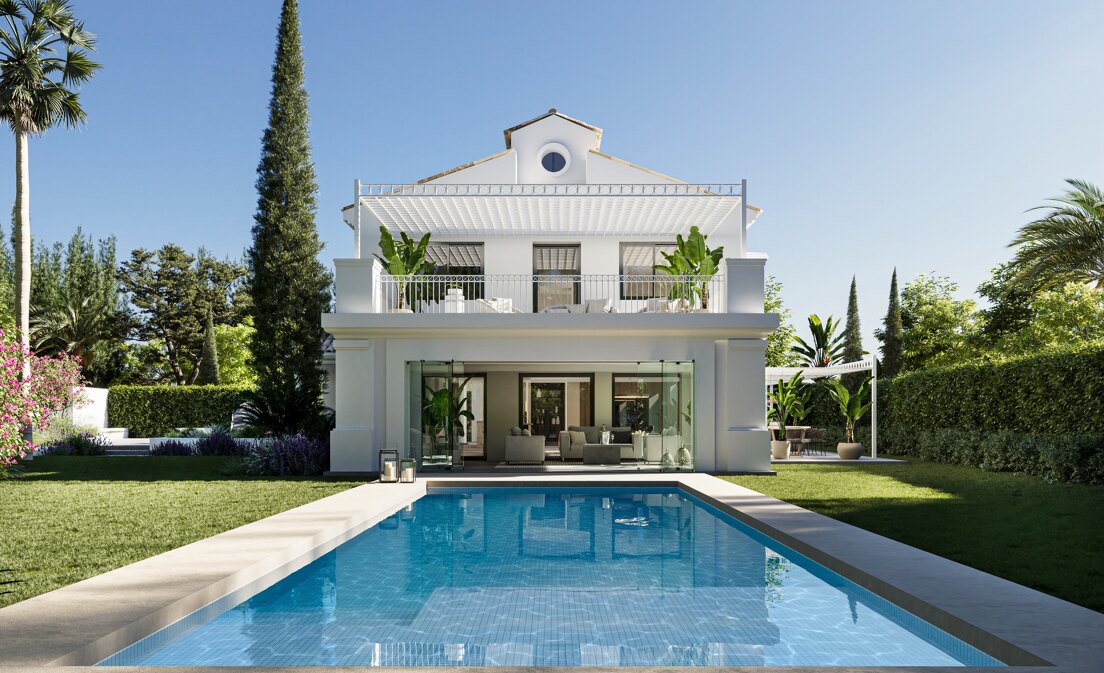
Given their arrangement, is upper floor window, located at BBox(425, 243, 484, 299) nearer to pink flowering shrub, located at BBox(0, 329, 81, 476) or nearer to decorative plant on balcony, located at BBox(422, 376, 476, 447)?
decorative plant on balcony, located at BBox(422, 376, 476, 447)

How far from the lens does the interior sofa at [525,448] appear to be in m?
18.8

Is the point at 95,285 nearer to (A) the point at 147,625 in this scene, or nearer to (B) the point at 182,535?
(B) the point at 182,535

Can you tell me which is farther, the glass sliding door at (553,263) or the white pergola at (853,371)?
the white pergola at (853,371)

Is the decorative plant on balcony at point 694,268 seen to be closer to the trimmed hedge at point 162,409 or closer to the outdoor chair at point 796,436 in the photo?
the outdoor chair at point 796,436

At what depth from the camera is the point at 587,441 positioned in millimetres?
20422

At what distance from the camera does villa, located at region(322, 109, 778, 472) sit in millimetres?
15672

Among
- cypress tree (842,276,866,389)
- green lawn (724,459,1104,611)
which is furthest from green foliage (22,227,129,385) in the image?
cypress tree (842,276,866,389)

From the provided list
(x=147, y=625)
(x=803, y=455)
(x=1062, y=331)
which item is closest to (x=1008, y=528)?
(x=147, y=625)

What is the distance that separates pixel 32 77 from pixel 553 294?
15004 mm

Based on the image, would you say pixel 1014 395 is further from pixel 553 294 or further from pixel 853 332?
pixel 853 332

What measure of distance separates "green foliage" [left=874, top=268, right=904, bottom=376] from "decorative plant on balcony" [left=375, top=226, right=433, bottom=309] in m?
29.5

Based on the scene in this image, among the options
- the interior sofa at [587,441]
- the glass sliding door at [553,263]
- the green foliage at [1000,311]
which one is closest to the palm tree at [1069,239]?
the interior sofa at [587,441]

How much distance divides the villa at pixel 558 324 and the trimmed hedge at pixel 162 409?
525 inches

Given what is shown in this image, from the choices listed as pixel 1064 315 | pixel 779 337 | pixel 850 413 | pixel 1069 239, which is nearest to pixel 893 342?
pixel 779 337
